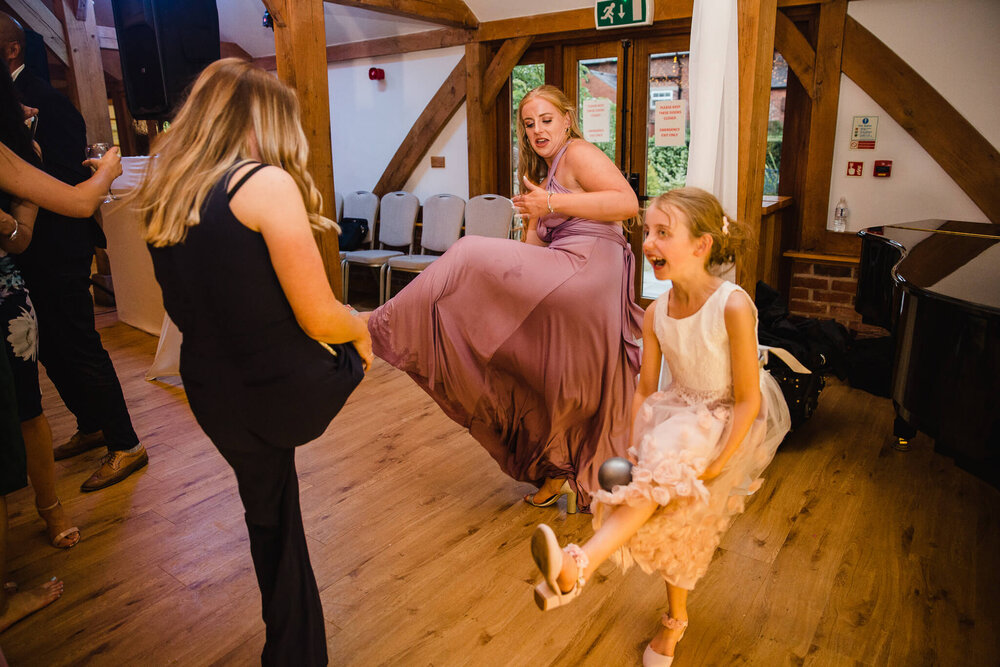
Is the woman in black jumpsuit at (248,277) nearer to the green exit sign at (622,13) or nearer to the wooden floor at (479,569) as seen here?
the wooden floor at (479,569)

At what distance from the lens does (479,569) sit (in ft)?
7.59

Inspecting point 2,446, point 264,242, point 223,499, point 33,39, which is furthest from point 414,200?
point 264,242

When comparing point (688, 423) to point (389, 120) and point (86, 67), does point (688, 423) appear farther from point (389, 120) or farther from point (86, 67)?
point (86, 67)

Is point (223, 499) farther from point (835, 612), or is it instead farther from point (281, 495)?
point (835, 612)

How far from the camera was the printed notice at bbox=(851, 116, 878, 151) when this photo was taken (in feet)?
14.6

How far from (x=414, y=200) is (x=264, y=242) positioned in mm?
5016

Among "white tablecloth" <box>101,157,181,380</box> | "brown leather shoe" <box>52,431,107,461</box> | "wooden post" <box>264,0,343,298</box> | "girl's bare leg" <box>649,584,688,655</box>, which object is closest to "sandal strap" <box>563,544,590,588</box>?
"girl's bare leg" <box>649,584,688,655</box>

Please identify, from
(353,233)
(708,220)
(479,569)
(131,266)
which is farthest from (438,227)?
(708,220)

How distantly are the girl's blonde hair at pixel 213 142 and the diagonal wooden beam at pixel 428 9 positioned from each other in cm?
377

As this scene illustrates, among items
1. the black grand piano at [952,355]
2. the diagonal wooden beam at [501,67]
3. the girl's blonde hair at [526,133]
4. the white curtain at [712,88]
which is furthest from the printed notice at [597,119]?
the black grand piano at [952,355]

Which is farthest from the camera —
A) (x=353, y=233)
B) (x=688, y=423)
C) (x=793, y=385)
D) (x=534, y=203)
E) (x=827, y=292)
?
(x=353, y=233)

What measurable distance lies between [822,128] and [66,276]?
4519 millimetres

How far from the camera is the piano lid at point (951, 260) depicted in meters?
2.09

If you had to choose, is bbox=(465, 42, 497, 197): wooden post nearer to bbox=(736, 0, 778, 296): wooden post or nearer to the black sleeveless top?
bbox=(736, 0, 778, 296): wooden post
